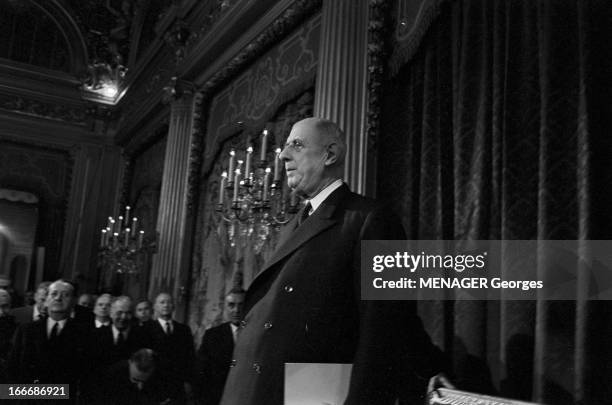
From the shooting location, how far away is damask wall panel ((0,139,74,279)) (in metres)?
9.66

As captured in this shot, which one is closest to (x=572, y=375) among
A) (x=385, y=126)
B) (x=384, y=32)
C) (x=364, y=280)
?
(x=364, y=280)

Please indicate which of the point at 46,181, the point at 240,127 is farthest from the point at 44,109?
the point at 240,127

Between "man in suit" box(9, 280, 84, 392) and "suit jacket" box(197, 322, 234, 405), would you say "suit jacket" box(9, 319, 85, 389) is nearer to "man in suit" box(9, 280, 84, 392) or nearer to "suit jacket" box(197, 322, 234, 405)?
"man in suit" box(9, 280, 84, 392)

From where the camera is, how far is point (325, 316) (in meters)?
1.52

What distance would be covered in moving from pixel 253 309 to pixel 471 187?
1.57 meters

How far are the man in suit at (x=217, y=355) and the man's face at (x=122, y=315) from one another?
78 cm

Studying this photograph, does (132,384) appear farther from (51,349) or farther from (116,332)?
A: (116,332)

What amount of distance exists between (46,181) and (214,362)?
7.23 metres

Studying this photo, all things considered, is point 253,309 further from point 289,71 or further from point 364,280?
point 289,71

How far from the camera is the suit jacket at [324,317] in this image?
1.44 metres

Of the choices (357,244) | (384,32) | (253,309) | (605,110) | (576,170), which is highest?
(384,32)

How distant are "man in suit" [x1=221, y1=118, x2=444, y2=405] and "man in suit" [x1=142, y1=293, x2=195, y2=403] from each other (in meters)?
2.79

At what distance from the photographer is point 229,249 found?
5.46 meters

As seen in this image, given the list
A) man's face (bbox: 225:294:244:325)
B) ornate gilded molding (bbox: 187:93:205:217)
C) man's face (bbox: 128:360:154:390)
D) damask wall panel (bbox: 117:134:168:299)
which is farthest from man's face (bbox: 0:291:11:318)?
damask wall panel (bbox: 117:134:168:299)
